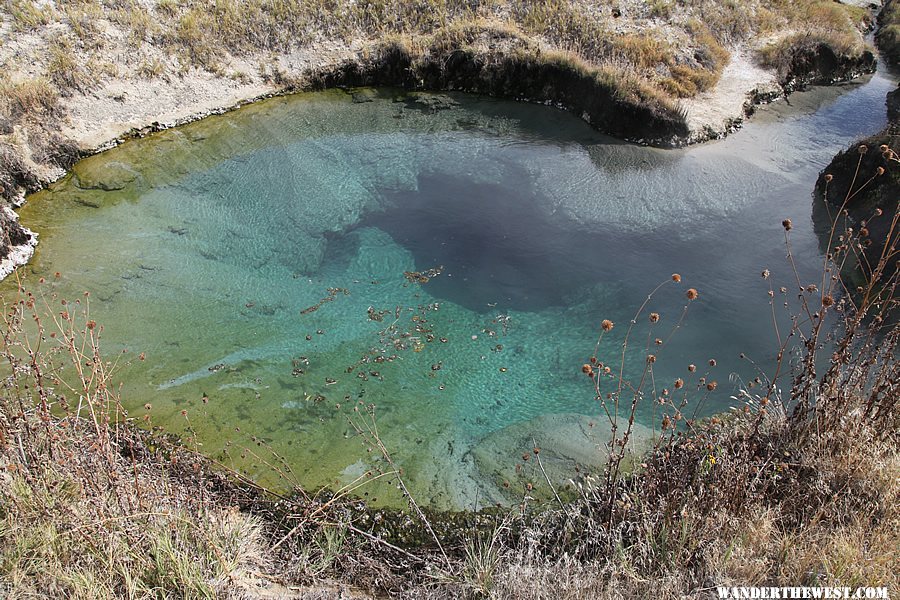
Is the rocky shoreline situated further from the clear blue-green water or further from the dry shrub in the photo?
the dry shrub

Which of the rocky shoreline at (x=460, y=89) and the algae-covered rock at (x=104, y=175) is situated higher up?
the rocky shoreline at (x=460, y=89)

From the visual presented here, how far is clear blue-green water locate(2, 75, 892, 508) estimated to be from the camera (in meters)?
5.76

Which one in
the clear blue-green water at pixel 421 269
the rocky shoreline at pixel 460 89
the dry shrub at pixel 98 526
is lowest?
the clear blue-green water at pixel 421 269

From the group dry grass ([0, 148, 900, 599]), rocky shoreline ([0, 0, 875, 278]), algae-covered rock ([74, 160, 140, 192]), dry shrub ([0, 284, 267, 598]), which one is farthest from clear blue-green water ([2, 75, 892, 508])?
dry shrub ([0, 284, 267, 598])

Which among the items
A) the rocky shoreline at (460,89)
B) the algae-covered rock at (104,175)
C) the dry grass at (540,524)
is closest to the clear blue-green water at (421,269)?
the algae-covered rock at (104,175)

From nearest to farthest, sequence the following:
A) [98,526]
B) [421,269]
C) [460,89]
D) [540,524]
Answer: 1. [98,526]
2. [540,524]
3. [421,269]
4. [460,89]

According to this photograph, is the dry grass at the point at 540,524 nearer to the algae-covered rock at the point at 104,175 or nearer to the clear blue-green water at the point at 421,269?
the clear blue-green water at the point at 421,269

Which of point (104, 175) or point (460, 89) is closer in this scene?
point (104, 175)

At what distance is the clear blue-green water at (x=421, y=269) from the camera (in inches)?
227

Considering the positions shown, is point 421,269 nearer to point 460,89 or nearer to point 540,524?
point 540,524

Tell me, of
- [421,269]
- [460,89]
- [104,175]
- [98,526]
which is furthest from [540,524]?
[460,89]

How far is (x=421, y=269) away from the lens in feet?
25.7

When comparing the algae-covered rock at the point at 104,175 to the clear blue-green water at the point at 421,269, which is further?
the algae-covered rock at the point at 104,175

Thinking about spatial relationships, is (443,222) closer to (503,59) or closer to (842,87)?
(503,59)
